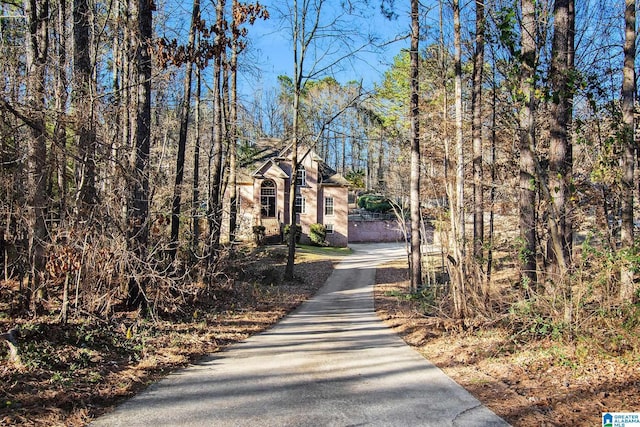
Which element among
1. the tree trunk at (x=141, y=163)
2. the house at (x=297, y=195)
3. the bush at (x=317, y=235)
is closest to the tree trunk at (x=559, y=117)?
the tree trunk at (x=141, y=163)

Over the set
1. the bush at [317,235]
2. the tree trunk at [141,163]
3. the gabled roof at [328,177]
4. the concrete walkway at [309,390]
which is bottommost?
the concrete walkway at [309,390]

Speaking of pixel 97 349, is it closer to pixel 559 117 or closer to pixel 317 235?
pixel 559 117

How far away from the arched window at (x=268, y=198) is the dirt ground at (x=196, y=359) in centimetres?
2358

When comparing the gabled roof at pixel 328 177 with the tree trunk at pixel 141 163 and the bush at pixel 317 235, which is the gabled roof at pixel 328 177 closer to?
the bush at pixel 317 235

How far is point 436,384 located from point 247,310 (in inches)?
271

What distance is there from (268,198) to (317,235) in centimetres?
470

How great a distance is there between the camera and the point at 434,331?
9.17 meters

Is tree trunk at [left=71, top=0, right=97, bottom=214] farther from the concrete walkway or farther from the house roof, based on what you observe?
the house roof

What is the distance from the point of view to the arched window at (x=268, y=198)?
33.6 meters

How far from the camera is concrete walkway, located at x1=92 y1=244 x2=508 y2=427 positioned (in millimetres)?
4555

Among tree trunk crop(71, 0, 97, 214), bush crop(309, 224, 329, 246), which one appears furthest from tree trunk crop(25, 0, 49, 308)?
bush crop(309, 224, 329, 246)

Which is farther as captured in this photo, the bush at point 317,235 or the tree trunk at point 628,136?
the bush at point 317,235

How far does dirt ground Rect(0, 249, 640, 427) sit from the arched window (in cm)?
2358

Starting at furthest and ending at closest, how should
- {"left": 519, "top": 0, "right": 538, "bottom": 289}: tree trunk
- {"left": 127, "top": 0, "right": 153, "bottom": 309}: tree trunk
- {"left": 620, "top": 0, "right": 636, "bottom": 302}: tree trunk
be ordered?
{"left": 519, "top": 0, "right": 538, "bottom": 289}: tree trunk, {"left": 127, "top": 0, "right": 153, "bottom": 309}: tree trunk, {"left": 620, "top": 0, "right": 636, "bottom": 302}: tree trunk
